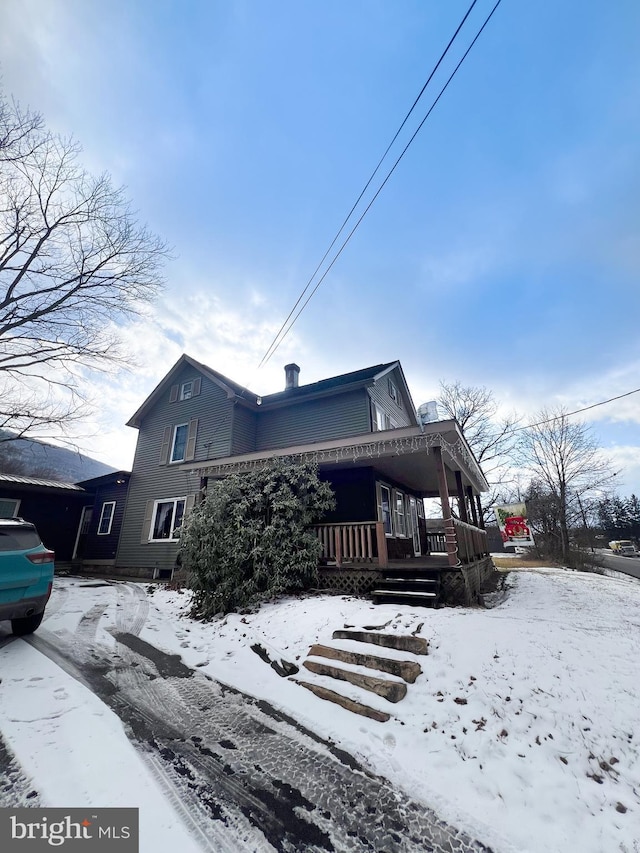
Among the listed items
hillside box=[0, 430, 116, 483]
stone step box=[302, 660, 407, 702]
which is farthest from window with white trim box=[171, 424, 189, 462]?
stone step box=[302, 660, 407, 702]

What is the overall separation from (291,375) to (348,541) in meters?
9.62

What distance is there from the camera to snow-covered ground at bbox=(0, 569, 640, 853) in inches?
81.4

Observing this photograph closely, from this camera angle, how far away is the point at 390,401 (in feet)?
48.1

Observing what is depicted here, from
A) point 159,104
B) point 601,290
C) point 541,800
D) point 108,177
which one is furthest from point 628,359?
point 108,177

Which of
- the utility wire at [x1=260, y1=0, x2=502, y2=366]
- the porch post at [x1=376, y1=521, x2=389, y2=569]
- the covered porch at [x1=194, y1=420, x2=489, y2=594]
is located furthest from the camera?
the covered porch at [x1=194, y1=420, x2=489, y2=594]

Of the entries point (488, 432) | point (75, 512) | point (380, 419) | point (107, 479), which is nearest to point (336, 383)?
point (380, 419)

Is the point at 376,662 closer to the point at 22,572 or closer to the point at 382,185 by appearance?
the point at 22,572

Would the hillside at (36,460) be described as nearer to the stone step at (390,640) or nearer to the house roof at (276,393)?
the house roof at (276,393)

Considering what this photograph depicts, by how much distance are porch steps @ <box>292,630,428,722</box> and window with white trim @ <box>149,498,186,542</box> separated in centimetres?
1058

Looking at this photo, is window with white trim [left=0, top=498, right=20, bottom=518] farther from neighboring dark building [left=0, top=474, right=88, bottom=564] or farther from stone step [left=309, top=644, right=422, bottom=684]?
stone step [left=309, top=644, right=422, bottom=684]

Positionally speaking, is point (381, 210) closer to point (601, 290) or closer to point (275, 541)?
point (275, 541)

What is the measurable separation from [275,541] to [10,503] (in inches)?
541

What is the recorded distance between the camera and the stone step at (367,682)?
3.36 m

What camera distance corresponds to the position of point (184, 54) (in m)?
8.54
